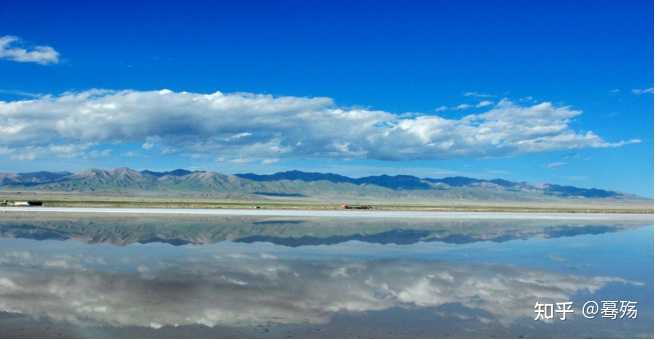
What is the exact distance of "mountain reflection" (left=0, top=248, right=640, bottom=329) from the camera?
44.7ft

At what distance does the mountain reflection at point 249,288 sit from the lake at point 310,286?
0.04 meters

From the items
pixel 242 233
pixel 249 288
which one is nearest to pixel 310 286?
pixel 249 288

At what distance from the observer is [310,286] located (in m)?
17.4

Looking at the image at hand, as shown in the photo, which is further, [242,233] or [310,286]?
[242,233]

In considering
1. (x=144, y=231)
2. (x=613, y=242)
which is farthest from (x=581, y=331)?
(x=144, y=231)

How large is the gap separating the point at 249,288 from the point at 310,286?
6.49ft

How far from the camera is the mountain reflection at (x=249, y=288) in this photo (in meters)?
Answer: 13.6

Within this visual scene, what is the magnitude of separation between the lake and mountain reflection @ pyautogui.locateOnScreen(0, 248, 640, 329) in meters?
0.04

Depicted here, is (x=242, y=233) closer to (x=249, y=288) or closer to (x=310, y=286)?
(x=310, y=286)

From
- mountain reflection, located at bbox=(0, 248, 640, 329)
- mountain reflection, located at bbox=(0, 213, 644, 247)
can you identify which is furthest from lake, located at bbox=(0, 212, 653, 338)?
mountain reflection, located at bbox=(0, 213, 644, 247)

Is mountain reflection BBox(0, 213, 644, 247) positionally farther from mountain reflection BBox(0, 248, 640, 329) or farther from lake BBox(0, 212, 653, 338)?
mountain reflection BBox(0, 248, 640, 329)

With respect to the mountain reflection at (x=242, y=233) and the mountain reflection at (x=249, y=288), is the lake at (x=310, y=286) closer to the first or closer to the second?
the mountain reflection at (x=249, y=288)

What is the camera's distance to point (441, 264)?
22.9m

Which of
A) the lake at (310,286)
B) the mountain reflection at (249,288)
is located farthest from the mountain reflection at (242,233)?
the mountain reflection at (249,288)
